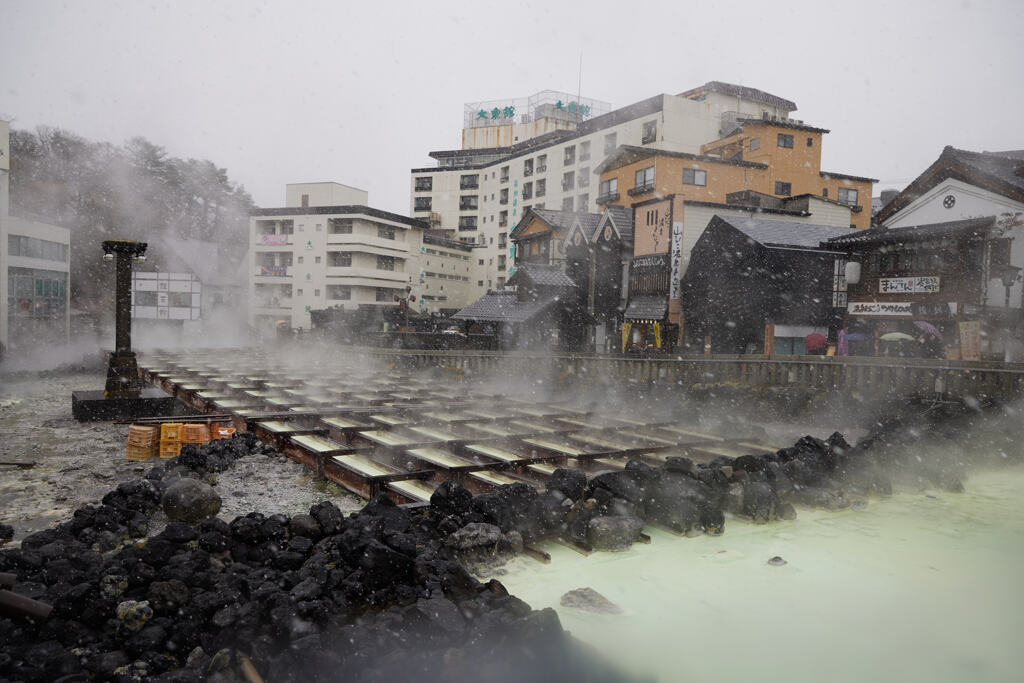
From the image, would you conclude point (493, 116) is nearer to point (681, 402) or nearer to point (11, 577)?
point (681, 402)

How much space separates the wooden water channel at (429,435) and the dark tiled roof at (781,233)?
13.1 m

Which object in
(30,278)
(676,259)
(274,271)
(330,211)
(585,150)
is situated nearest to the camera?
(676,259)

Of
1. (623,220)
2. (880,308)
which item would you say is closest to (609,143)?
(623,220)

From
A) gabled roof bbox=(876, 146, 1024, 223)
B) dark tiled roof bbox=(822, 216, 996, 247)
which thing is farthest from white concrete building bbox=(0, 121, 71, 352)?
gabled roof bbox=(876, 146, 1024, 223)

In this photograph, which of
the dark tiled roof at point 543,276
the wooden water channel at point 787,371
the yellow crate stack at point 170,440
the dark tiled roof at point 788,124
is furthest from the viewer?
the dark tiled roof at point 788,124

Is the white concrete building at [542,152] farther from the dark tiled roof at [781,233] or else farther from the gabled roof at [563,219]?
the dark tiled roof at [781,233]

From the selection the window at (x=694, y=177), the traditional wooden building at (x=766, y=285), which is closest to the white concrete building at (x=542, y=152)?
the window at (x=694, y=177)

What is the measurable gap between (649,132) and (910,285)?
62.8ft

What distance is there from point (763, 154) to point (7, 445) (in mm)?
33281

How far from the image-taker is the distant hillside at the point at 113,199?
28672 mm

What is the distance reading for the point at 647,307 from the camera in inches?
1007

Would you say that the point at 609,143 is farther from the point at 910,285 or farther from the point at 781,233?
the point at 910,285

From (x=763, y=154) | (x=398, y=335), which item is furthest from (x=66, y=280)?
(x=763, y=154)

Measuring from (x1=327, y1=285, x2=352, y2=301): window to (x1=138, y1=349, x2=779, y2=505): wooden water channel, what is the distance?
28484 millimetres
